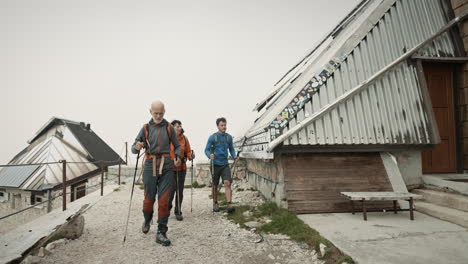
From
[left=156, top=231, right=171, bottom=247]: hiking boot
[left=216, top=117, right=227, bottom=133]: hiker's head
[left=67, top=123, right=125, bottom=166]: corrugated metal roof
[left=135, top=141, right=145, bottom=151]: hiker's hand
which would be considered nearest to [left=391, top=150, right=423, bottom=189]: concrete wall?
[left=216, top=117, right=227, bottom=133]: hiker's head

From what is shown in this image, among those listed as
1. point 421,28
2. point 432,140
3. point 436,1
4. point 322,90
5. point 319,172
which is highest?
point 436,1

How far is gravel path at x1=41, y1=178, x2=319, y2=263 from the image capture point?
355cm

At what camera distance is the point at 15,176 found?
18.1 meters

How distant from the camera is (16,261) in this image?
2926 millimetres

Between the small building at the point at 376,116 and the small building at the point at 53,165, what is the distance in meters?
11.2

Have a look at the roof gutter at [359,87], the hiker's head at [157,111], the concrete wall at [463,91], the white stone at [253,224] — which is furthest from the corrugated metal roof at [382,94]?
the hiker's head at [157,111]

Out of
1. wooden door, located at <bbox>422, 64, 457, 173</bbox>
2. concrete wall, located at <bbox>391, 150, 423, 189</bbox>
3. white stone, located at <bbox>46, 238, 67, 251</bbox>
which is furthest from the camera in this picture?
wooden door, located at <bbox>422, 64, 457, 173</bbox>

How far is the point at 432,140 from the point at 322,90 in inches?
110

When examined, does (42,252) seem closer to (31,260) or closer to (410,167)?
(31,260)

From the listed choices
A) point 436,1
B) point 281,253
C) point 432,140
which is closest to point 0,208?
point 281,253

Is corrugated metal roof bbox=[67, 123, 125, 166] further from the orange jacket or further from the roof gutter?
the roof gutter

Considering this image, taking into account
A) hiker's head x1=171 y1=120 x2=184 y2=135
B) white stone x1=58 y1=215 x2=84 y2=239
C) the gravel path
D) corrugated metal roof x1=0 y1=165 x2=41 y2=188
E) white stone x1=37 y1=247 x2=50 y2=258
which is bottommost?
corrugated metal roof x1=0 y1=165 x2=41 y2=188

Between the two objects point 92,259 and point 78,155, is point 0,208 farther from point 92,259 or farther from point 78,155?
point 92,259

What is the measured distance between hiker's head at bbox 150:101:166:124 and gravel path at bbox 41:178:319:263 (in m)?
2.18
